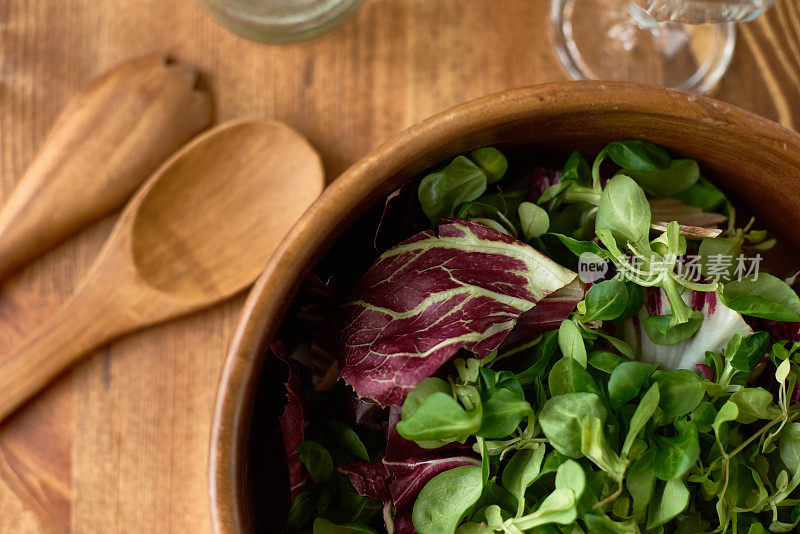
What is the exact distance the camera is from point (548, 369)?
48 centimetres

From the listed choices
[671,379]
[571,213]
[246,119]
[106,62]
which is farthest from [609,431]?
[106,62]

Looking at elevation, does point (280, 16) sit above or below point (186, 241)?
above

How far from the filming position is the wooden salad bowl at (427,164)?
44 cm

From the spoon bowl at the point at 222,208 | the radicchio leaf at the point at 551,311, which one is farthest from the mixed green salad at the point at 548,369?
the spoon bowl at the point at 222,208

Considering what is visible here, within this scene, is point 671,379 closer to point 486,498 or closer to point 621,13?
point 486,498

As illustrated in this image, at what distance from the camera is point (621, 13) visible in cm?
69

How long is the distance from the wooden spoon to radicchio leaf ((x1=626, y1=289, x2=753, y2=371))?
0.29 meters

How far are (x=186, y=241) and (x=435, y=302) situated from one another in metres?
0.26

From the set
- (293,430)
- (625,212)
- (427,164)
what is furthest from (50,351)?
(625,212)

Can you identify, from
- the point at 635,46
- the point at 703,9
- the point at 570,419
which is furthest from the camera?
the point at 635,46

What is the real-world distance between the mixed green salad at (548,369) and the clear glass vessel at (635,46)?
18 cm

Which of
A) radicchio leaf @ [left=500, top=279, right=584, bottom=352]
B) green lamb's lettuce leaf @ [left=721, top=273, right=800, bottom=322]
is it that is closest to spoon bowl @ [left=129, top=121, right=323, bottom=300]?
radicchio leaf @ [left=500, top=279, right=584, bottom=352]

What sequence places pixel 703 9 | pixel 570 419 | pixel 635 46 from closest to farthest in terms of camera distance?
pixel 570 419, pixel 703 9, pixel 635 46

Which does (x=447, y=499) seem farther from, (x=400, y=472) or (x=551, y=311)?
(x=551, y=311)
